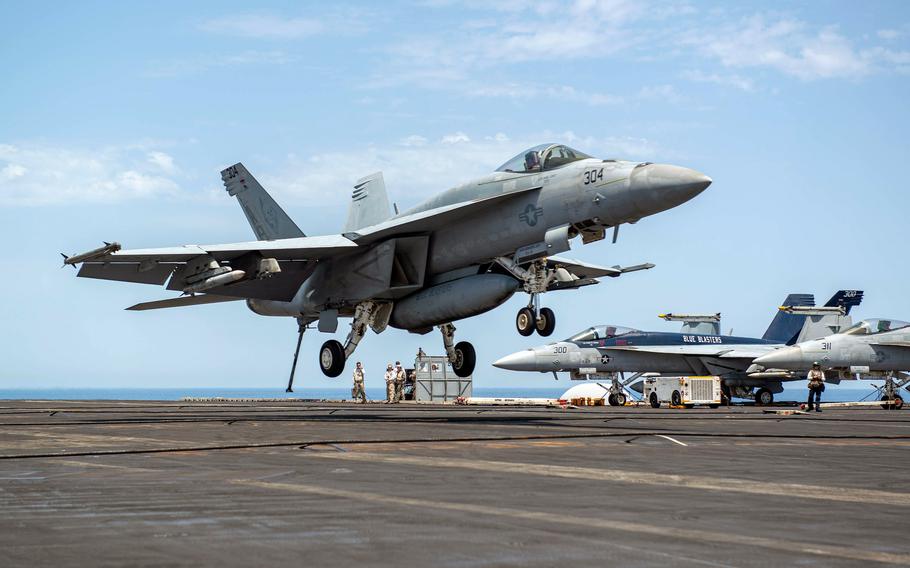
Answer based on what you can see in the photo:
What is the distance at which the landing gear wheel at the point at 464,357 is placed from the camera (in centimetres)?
2545

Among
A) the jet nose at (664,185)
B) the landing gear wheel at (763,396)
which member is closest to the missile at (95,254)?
the jet nose at (664,185)

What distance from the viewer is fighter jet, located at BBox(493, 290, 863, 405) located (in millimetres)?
41062

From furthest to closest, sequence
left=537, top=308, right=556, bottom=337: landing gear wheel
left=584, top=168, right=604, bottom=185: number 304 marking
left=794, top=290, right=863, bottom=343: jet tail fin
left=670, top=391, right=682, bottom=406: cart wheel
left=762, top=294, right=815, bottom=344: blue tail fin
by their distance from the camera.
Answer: left=762, top=294, right=815, bottom=344: blue tail fin < left=794, top=290, right=863, bottom=343: jet tail fin < left=670, top=391, right=682, bottom=406: cart wheel < left=537, top=308, right=556, bottom=337: landing gear wheel < left=584, top=168, right=604, bottom=185: number 304 marking

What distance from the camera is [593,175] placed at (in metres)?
20.0

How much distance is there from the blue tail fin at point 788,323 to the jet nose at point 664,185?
102 feet

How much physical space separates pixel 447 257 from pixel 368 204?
6471 mm

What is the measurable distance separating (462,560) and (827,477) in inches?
205

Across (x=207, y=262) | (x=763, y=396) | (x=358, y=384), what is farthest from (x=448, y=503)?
(x=763, y=396)

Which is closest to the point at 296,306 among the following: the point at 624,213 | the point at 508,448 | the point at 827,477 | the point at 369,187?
the point at 369,187

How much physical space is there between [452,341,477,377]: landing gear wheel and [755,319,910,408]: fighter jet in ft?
58.2

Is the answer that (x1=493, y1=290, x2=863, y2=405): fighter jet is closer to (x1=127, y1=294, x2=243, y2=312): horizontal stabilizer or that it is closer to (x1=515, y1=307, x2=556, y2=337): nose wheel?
(x1=127, y1=294, x2=243, y2=312): horizontal stabilizer

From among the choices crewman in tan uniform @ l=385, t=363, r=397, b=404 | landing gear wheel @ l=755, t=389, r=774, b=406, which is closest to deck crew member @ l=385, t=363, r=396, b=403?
crewman in tan uniform @ l=385, t=363, r=397, b=404

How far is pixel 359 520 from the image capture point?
5.57 meters

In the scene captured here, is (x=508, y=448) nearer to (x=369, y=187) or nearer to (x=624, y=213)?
(x=624, y=213)
